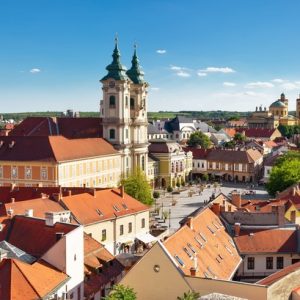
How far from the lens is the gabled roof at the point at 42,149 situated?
72125mm

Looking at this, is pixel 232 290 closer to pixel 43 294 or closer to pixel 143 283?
pixel 143 283

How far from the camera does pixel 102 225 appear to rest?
45125 millimetres

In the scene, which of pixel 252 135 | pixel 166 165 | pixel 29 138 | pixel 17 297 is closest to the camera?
pixel 17 297

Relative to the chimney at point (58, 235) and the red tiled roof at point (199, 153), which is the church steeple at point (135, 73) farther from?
the chimney at point (58, 235)

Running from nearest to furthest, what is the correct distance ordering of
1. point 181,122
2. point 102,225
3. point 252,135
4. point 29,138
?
point 102,225, point 29,138, point 181,122, point 252,135

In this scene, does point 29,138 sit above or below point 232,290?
above

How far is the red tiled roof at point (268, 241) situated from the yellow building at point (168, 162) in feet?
201

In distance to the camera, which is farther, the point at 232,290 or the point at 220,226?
the point at 220,226

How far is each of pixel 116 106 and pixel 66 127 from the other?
342 inches

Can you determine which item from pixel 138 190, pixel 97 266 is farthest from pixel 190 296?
pixel 138 190

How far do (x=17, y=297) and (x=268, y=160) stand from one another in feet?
283

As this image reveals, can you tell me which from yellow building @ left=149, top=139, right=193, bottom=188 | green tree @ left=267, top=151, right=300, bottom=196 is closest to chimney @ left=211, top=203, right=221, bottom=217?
green tree @ left=267, top=151, right=300, bottom=196

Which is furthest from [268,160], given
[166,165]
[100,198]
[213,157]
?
[100,198]

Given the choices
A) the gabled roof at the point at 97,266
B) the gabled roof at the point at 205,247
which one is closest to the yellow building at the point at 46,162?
the gabled roof at the point at 205,247
